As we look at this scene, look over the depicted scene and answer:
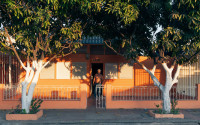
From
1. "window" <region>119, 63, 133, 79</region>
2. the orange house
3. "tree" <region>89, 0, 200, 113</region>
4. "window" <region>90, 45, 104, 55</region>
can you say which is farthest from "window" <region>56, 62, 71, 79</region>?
"tree" <region>89, 0, 200, 113</region>

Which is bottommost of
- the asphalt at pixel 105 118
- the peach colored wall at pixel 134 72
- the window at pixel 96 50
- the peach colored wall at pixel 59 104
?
the asphalt at pixel 105 118

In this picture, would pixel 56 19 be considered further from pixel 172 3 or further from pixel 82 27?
pixel 172 3

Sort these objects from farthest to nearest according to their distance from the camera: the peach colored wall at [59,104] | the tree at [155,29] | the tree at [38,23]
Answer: the peach colored wall at [59,104]
the tree at [155,29]
the tree at [38,23]

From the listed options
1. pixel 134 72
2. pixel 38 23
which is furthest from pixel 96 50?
pixel 38 23

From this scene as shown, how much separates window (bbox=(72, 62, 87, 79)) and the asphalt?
3.02 m

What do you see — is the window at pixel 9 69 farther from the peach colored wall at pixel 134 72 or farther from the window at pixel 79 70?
the window at pixel 79 70

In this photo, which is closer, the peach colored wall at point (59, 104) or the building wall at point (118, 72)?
the peach colored wall at point (59, 104)

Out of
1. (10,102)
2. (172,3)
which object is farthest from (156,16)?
(10,102)

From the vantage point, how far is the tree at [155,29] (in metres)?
6.69

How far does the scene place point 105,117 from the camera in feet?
25.0

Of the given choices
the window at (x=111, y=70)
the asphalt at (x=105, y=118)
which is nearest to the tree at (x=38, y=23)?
the asphalt at (x=105, y=118)

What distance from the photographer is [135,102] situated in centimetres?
907

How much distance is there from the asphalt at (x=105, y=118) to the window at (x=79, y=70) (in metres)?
3.02

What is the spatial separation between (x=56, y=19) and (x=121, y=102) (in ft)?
14.5
